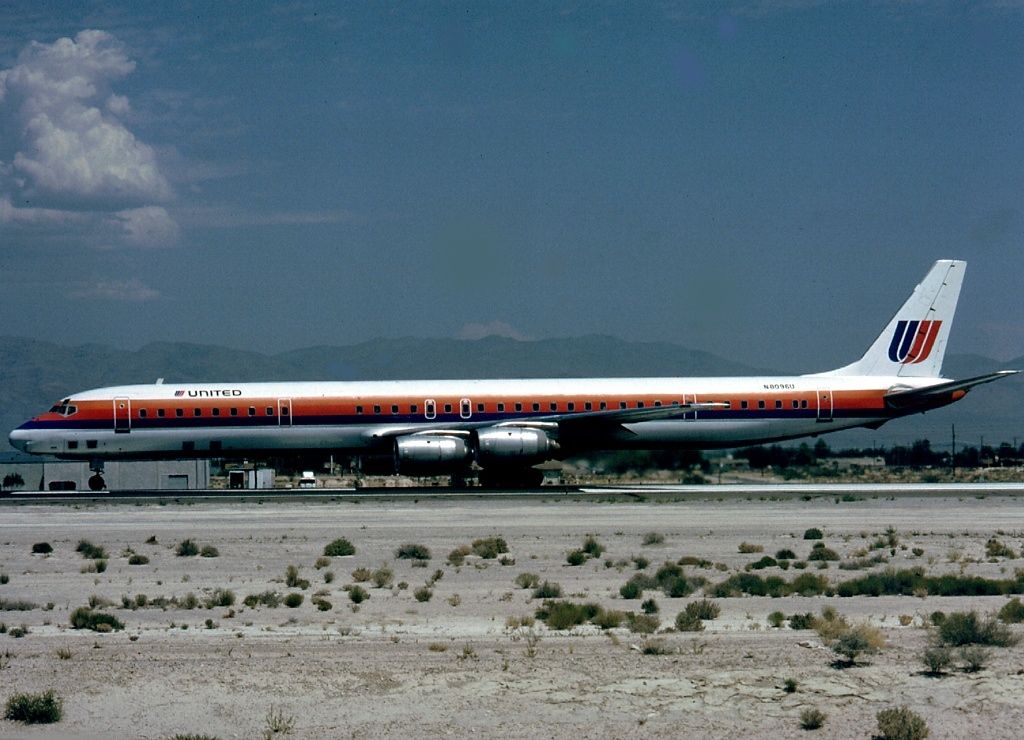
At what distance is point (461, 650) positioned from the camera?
16.3 metres

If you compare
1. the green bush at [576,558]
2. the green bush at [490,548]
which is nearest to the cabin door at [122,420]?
the green bush at [490,548]

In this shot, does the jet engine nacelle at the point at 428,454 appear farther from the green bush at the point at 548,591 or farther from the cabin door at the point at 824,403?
the green bush at the point at 548,591

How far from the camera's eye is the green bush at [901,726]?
12406mm

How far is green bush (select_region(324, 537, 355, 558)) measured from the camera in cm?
2719

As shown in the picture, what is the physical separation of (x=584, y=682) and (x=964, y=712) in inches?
Answer: 161

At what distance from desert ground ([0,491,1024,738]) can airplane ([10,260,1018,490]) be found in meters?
15.4

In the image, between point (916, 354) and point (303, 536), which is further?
point (916, 354)

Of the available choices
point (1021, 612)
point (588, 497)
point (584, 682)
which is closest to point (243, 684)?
point (584, 682)

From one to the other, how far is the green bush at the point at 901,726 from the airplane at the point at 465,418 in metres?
32.6

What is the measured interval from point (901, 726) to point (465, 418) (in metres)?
35.5

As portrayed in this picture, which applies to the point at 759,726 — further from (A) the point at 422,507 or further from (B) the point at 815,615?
(A) the point at 422,507

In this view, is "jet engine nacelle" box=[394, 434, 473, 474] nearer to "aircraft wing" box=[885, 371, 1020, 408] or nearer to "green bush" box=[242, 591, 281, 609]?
"aircraft wing" box=[885, 371, 1020, 408]

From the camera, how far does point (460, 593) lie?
850 inches

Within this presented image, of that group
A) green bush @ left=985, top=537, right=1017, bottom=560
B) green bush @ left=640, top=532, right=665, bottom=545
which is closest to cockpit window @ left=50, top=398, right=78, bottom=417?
green bush @ left=640, top=532, right=665, bottom=545
